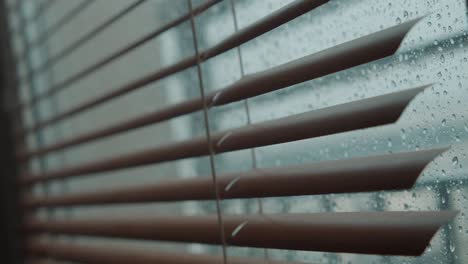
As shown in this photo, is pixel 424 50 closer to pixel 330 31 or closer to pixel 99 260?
pixel 330 31

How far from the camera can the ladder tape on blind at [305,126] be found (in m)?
0.51

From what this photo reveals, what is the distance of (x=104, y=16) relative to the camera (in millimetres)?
1257

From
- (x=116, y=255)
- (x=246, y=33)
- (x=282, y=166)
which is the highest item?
(x=246, y=33)


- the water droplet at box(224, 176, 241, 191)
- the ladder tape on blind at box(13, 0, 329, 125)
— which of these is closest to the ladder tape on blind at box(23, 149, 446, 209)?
the water droplet at box(224, 176, 241, 191)

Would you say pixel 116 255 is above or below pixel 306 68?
below

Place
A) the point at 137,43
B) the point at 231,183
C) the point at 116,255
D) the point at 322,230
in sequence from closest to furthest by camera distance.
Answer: the point at 322,230, the point at 231,183, the point at 137,43, the point at 116,255

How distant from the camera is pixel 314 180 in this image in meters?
0.58

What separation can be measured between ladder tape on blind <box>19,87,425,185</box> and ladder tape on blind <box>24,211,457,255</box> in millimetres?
82

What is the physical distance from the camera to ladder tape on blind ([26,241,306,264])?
76cm

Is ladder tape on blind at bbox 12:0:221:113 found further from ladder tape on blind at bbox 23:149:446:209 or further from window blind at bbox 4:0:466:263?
ladder tape on blind at bbox 23:149:446:209

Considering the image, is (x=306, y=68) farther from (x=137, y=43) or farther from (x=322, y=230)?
(x=137, y=43)

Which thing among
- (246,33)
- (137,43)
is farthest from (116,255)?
(246,33)

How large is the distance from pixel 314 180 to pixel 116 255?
1.69 ft

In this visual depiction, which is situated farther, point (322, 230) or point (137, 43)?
point (137, 43)
